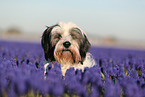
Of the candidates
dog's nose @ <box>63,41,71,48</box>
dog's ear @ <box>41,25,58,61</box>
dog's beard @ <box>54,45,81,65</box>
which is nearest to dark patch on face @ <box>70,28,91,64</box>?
dog's beard @ <box>54,45,81,65</box>

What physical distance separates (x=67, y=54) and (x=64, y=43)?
0.28 metres

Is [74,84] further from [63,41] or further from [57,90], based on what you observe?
[63,41]

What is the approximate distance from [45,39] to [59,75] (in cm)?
220

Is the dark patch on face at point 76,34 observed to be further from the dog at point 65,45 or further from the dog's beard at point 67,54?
the dog's beard at point 67,54

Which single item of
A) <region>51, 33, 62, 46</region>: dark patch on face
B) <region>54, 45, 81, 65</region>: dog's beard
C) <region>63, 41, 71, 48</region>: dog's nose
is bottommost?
<region>54, 45, 81, 65</region>: dog's beard

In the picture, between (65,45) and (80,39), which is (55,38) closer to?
(65,45)

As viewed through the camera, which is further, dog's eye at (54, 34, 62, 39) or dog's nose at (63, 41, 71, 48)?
dog's eye at (54, 34, 62, 39)

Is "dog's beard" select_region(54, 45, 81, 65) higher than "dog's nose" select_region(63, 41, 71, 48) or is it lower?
lower

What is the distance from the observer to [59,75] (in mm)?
3164

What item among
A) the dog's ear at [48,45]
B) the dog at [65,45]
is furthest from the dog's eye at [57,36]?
the dog's ear at [48,45]

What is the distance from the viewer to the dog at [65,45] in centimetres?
482

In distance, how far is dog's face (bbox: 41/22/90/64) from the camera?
482 cm

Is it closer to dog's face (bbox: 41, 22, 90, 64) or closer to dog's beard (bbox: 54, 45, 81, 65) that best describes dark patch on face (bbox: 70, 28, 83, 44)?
dog's face (bbox: 41, 22, 90, 64)

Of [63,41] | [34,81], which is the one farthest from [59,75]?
[63,41]
